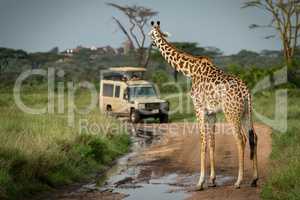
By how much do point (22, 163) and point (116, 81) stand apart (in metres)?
18.4

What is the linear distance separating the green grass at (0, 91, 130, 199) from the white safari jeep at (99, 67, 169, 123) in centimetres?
777

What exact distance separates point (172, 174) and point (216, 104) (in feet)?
7.39

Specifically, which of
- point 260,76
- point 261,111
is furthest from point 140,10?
point 261,111

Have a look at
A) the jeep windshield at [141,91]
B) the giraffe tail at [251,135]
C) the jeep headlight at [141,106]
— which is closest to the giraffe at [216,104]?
the giraffe tail at [251,135]

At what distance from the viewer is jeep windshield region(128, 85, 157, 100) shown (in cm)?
2873

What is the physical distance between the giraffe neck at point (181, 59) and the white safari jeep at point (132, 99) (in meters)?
14.4

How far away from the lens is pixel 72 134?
615 inches

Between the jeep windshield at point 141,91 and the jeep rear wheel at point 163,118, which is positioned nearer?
the jeep rear wheel at point 163,118

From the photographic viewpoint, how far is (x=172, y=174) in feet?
43.7

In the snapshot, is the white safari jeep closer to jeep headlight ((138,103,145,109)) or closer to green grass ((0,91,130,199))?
jeep headlight ((138,103,145,109))

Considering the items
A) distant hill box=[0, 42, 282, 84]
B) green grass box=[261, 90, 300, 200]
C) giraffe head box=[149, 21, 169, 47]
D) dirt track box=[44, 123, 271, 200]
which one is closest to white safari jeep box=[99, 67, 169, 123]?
dirt track box=[44, 123, 271, 200]

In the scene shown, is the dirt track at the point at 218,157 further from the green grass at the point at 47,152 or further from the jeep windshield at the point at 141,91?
the jeep windshield at the point at 141,91

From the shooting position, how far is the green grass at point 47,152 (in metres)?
11.4

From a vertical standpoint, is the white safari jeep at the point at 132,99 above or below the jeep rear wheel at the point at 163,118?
above
